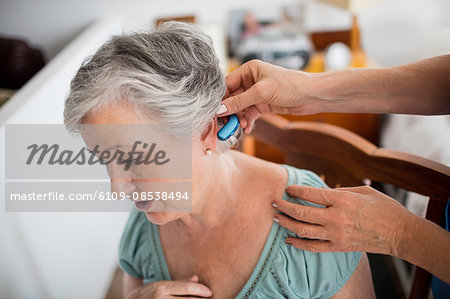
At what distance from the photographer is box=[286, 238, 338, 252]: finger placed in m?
0.71

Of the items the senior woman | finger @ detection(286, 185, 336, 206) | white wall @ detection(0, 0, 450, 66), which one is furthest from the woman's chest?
white wall @ detection(0, 0, 450, 66)

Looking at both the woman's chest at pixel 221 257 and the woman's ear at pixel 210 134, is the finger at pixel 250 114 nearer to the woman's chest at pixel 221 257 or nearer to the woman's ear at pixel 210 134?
the woman's ear at pixel 210 134

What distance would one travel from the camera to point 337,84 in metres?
0.84

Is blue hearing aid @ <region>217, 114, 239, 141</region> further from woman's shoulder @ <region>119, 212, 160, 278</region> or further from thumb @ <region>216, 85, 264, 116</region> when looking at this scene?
woman's shoulder @ <region>119, 212, 160, 278</region>

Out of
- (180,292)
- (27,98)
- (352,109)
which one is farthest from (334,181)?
(27,98)

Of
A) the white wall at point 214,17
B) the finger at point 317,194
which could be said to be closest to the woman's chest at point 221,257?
the finger at point 317,194

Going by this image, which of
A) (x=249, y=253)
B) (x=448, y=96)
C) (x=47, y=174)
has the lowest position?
(x=47, y=174)

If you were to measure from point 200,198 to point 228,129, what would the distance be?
7.8 inches

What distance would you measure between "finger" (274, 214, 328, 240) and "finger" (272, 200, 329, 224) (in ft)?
0.04

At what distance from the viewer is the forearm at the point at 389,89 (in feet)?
A: 2.59

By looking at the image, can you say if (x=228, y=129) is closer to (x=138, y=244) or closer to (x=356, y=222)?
(x=356, y=222)

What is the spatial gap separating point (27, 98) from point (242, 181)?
0.75 metres

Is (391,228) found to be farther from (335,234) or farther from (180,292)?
(180,292)

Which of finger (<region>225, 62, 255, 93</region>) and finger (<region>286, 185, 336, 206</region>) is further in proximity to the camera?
finger (<region>225, 62, 255, 93</region>)
